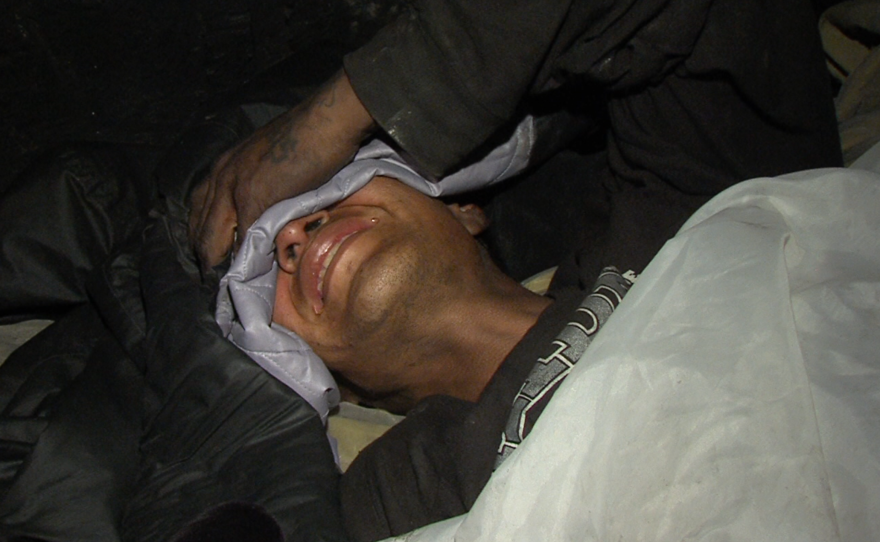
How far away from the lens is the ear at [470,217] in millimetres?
1536

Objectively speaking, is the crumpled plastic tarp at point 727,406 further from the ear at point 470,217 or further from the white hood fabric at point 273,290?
the ear at point 470,217

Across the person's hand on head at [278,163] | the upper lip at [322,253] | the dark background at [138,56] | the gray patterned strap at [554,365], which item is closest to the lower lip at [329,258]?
the upper lip at [322,253]

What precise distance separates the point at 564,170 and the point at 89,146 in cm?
105

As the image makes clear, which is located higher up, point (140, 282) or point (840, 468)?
point (140, 282)

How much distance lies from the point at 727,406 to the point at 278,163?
0.82 metres

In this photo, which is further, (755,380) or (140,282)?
(140,282)

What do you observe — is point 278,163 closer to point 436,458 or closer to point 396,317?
point 396,317

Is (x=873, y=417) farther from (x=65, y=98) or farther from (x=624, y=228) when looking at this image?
(x=65, y=98)

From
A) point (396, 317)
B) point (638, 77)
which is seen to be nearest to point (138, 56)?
point (396, 317)

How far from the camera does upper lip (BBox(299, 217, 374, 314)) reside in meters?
1.35

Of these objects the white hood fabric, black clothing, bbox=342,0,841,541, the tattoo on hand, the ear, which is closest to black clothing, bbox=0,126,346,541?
the white hood fabric

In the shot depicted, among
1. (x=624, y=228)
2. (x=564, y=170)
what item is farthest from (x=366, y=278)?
(x=564, y=170)

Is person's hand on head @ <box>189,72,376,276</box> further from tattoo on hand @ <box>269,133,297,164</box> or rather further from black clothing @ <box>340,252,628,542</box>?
black clothing @ <box>340,252,628,542</box>

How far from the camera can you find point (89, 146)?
1605 mm
